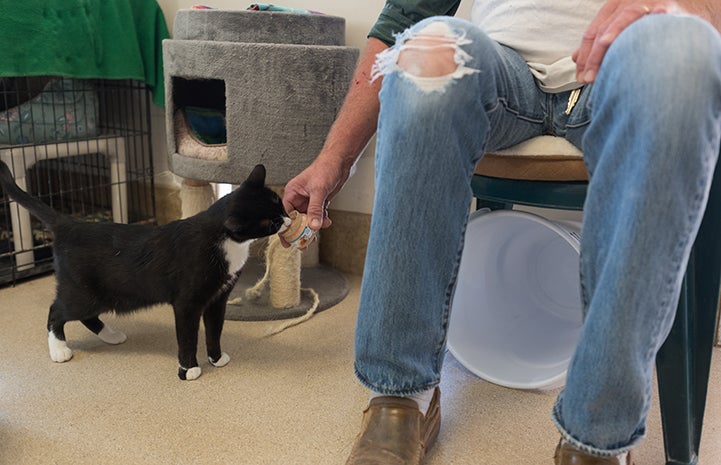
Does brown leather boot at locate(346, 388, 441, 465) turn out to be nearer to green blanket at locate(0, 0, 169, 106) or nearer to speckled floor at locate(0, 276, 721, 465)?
speckled floor at locate(0, 276, 721, 465)

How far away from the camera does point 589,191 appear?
2.10 ft

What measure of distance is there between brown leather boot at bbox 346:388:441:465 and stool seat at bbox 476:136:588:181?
349 millimetres

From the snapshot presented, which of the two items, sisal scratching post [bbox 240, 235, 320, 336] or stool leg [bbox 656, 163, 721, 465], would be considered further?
sisal scratching post [bbox 240, 235, 320, 336]

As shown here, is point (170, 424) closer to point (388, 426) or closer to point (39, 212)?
point (388, 426)

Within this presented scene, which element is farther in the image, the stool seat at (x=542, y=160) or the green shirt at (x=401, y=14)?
the green shirt at (x=401, y=14)

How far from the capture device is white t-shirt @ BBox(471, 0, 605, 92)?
0.84 m

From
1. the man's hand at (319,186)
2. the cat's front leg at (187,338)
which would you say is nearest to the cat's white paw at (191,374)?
the cat's front leg at (187,338)

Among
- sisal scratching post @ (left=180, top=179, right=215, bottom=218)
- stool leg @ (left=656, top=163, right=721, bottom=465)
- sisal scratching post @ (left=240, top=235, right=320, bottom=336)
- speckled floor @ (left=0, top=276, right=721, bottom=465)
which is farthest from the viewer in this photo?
sisal scratching post @ (left=180, top=179, right=215, bottom=218)

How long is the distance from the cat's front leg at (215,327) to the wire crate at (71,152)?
0.72 meters

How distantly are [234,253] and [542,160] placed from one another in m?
0.59

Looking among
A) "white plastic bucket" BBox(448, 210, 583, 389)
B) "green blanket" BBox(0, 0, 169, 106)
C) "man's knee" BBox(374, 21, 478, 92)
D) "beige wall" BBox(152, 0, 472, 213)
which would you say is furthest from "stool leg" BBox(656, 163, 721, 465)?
"green blanket" BBox(0, 0, 169, 106)

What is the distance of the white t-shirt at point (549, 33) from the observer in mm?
842

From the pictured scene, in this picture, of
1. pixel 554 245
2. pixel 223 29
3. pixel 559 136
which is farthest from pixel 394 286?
pixel 223 29

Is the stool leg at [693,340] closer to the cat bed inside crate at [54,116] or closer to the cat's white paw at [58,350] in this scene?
the cat's white paw at [58,350]
